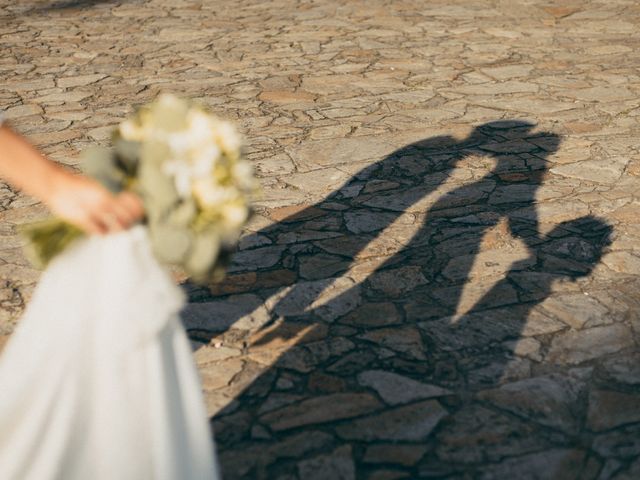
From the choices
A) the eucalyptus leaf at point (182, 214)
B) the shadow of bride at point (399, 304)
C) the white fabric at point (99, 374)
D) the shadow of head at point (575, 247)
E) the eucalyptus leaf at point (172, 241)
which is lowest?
the shadow of head at point (575, 247)

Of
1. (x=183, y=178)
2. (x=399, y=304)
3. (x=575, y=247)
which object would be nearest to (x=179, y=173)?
(x=183, y=178)

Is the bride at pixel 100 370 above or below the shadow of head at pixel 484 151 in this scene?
above

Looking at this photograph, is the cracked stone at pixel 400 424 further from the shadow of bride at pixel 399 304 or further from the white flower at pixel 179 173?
the white flower at pixel 179 173

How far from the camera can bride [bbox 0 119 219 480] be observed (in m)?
2.41

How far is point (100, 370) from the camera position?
2439mm

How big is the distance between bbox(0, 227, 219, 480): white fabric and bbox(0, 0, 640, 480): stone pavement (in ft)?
2.86

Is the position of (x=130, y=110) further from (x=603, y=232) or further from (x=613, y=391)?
(x=613, y=391)

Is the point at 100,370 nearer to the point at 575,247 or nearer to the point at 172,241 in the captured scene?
the point at 172,241

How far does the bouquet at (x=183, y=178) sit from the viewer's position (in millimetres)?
2363

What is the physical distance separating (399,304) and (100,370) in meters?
2.22

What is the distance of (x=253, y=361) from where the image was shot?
3984mm

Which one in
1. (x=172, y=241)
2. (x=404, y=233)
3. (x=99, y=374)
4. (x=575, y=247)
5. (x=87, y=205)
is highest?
(x=87, y=205)

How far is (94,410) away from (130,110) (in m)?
5.27

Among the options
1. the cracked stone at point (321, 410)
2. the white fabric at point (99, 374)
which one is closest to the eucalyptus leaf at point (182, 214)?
the white fabric at point (99, 374)
